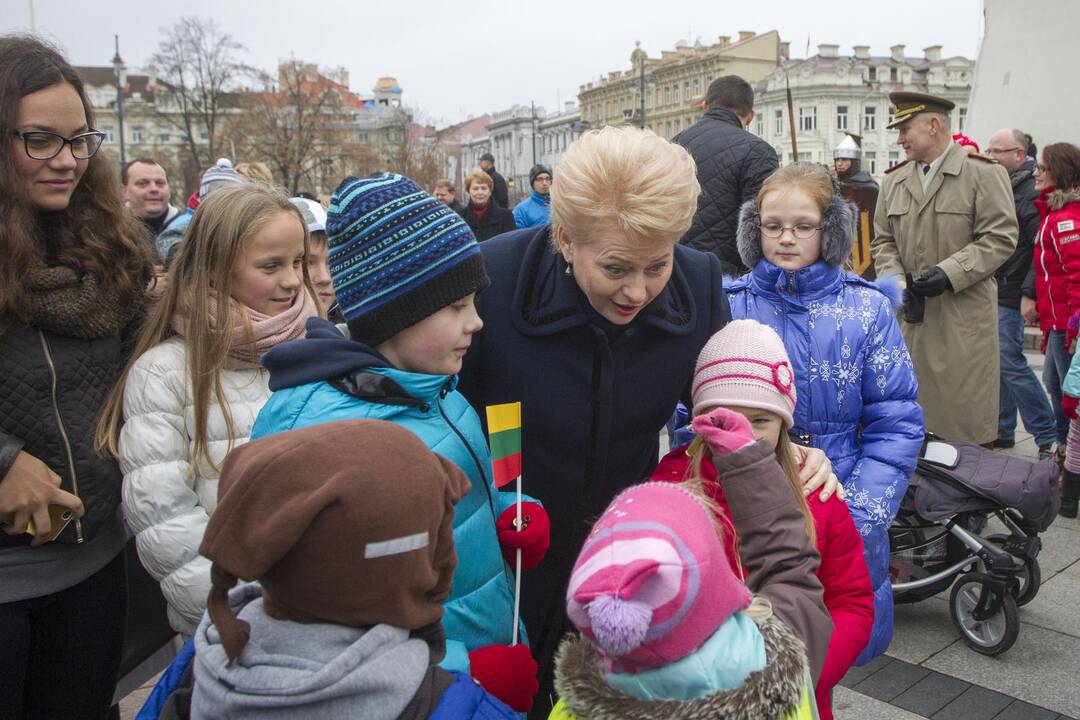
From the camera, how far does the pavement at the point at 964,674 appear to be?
3160 millimetres

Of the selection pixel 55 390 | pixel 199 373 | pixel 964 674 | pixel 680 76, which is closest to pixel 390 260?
pixel 199 373

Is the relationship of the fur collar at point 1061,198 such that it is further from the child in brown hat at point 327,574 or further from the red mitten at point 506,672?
the child in brown hat at point 327,574

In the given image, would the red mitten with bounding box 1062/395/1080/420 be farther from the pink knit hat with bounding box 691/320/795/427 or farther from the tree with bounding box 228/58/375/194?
the tree with bounding box 228/58/375/194

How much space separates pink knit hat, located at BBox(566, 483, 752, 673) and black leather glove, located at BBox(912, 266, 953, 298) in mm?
3735

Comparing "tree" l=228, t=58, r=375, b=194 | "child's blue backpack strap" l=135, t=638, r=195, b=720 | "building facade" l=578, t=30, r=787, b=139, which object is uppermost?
"building facade" l=578, t=30, r=787, b=139

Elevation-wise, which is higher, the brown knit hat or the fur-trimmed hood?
the fur-trimmed hood

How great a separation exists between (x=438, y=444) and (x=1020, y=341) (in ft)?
19.0

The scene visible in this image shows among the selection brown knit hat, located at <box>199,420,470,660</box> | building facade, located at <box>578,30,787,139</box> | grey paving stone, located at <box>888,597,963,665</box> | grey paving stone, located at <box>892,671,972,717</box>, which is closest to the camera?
brown knit hat, located at <box>199,420,470,660</box>

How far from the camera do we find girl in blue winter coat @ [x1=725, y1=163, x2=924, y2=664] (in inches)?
100

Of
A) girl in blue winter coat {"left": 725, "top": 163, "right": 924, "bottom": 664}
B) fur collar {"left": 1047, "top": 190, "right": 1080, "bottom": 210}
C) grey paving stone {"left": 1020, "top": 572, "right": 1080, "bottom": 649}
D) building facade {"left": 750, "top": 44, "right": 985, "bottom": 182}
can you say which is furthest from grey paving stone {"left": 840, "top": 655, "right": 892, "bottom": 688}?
building facade {"left": 750, "top": 44, "right": 985, "bottom": 182}

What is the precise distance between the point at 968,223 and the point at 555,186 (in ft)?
A: 11.9

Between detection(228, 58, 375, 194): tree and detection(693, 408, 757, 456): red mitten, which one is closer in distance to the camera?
detection(693, 408, 757, 456): red mitten

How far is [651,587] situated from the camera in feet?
3.84

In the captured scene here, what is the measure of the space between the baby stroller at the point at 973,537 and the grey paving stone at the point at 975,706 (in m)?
0.33
